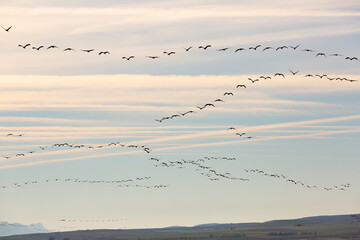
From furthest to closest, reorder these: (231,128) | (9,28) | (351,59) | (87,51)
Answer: (231,128) < (351,59) < (87,51) < (9,28)

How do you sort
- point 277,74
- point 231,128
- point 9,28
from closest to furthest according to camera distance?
1. point 9,28
2. point 277,74
3. point 231,128

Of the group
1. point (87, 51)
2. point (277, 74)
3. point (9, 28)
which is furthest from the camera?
point (277, 74)

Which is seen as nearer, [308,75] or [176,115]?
[308,75]

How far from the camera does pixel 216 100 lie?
178500 millimetres

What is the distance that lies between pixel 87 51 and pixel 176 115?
39.1 metres

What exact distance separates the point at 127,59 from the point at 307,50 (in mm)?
35144

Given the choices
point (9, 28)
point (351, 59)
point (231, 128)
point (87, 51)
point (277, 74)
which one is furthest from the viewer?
point (231, 128)

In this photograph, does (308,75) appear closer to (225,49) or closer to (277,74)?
(277,74)

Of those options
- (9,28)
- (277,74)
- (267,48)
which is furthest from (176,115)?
(9,28)

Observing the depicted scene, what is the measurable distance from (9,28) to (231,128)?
7172 centimetres

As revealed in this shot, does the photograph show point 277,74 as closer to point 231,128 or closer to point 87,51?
point 231,128

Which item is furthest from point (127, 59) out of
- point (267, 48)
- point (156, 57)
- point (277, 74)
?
point (277, 74)

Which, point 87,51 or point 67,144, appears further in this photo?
point 67,144

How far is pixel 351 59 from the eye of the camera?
165 meters
